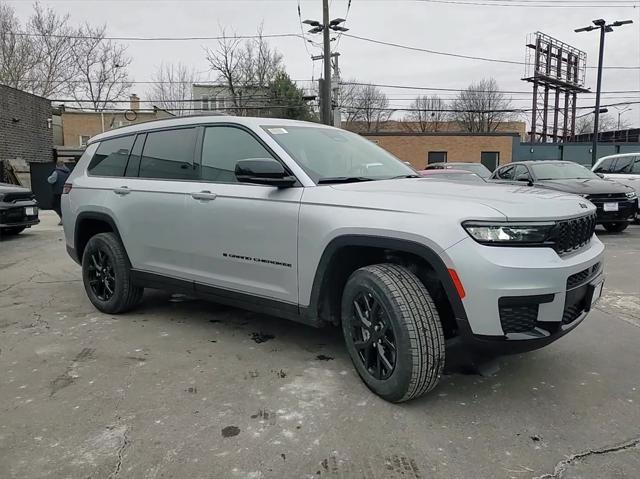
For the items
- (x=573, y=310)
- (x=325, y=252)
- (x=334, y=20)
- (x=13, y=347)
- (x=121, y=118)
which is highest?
(x=334, y=20)

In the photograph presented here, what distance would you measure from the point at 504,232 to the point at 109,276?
3.76 meters

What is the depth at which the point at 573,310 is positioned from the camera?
9.52 feet

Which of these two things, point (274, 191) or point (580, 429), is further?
point (274, 191)

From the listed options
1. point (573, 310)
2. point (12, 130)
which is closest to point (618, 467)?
point (573, 310)

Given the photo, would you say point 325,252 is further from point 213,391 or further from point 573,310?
point 573,310

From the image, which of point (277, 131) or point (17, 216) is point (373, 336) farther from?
point (17, 216)

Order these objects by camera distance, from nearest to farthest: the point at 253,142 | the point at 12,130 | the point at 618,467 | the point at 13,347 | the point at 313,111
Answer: the point at 618,467, the point at 253,142, the point at 13,347, the point at 12,130, the point at 313,111

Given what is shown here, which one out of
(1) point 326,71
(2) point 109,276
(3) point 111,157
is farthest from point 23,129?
(2) point 109,276

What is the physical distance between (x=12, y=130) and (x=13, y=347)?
17759 mm

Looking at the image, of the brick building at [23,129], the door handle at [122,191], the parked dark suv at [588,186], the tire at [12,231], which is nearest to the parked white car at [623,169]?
the parked dark suv at [588,186]

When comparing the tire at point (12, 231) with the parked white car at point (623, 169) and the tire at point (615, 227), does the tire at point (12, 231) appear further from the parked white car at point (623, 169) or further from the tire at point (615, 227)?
the parked white car at point (623, 169)

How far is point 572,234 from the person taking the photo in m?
2.91

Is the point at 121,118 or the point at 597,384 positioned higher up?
the point at 121,118

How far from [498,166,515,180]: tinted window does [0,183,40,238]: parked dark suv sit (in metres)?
10.4
